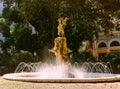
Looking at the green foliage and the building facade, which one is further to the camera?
the building facade

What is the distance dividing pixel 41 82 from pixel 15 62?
13.7 m

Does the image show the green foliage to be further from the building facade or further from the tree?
the building facade

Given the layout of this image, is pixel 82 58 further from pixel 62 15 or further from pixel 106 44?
pixel 106 44

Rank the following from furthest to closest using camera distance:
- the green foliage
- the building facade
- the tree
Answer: the building facade < the green foliage < the tree

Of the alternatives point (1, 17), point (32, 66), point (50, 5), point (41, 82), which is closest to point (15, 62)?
point (32, 66)

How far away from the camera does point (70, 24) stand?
1209 inches

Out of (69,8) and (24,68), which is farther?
(69,8)

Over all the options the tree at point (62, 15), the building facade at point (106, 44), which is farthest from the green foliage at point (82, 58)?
the building facade at point (106, 44)

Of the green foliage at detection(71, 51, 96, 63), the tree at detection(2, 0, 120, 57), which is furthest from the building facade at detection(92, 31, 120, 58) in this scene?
the green foliage at detection(71, 51, 96, 63)

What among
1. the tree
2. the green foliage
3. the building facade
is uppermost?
the tree

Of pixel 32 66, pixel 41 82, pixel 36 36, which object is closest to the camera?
pixel 41 82

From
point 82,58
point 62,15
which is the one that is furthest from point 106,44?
point 62,15

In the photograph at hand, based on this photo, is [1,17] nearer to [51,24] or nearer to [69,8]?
[51,24]

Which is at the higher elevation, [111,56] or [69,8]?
[69,8]
